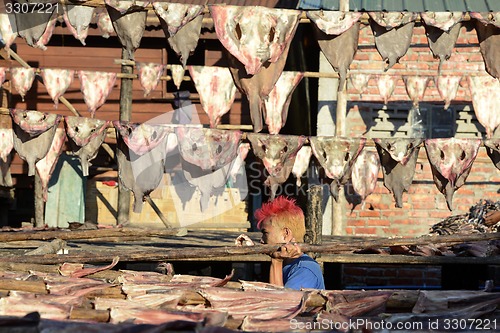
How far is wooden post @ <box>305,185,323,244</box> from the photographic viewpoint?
8234 millimetres

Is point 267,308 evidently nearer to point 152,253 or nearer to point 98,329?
point 98,329

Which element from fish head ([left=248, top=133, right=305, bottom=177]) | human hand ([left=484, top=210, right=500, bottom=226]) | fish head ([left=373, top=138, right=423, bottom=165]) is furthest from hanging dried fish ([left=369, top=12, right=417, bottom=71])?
human hand ([left=484, top=210, right=500, bottom=226])

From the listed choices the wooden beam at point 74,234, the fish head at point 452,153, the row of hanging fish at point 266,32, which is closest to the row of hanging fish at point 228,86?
the row of hanging fish at point 266,32

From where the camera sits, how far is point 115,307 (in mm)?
4910

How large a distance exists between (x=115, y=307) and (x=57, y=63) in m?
11.0

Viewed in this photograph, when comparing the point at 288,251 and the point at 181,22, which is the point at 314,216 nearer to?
the point at 288,251

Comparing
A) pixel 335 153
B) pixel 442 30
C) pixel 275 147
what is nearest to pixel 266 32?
pixel 275 147

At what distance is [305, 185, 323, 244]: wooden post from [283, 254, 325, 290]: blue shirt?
6.03ft

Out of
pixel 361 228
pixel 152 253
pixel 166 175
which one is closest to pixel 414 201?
pixel 361 228

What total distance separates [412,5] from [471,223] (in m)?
2.84

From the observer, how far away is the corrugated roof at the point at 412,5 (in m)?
11.4

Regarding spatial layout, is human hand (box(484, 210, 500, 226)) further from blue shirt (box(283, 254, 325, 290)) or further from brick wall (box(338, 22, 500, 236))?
blue shirt (box(283, 254, 325, 290))

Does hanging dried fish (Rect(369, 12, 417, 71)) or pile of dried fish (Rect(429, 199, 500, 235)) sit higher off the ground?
hanging dried fish (Rect(369, 12, 417, 71))

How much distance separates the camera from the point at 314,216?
827cm
